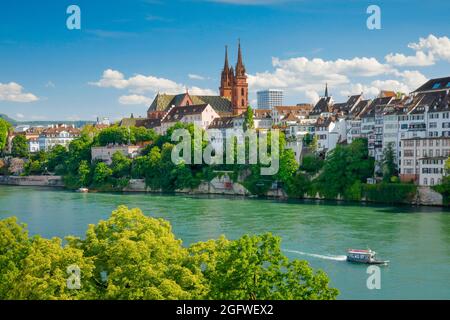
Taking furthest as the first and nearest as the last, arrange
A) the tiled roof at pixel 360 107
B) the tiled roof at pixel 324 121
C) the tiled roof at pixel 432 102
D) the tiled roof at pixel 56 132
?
the tiled roof at pixel 56 132 < the tiled roof at pixel 360 107 < the tiled roof at pixel 324 121 < the tiled roof at pixel 432 102

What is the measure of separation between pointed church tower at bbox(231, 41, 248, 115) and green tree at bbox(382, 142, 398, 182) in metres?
31.2

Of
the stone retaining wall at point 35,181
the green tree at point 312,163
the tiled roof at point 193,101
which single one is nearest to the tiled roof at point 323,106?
the green tree at point 312,163

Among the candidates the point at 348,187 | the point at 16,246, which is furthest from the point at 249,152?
the point at 16,246

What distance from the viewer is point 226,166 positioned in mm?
53031

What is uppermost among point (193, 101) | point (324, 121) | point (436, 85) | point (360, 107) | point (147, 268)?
point (193, 101)

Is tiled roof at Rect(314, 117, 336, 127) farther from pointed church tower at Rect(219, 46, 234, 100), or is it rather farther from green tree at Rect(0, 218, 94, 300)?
green tree at Rect(0, 218, 94, 300)

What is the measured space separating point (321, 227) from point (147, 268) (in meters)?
19.2

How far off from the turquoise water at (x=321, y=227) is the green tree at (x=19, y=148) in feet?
108

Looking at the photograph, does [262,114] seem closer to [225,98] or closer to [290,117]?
[290,117]

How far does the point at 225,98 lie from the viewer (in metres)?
76.8

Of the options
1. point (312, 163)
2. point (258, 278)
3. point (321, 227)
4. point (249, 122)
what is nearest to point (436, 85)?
point (312, 163)

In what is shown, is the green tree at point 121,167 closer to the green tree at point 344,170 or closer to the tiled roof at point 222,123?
the tiled roof at point 222,123

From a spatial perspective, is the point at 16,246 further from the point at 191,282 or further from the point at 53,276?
the point at 191,282

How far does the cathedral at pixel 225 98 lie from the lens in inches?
2886
